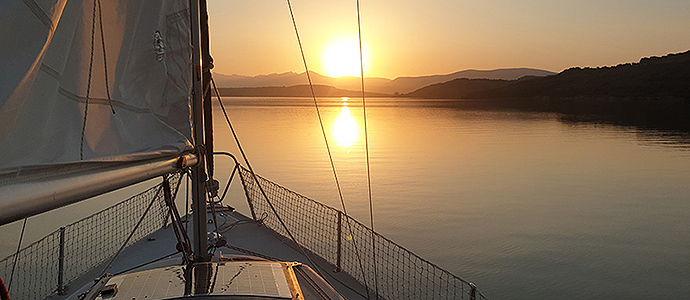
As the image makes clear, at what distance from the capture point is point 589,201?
15.1 m

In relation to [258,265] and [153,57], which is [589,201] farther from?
[153,57]

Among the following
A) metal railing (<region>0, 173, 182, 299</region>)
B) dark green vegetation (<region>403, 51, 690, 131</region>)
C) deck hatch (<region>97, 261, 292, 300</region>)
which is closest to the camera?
deck hatch (<region>97, 261, 292, 300</region>)

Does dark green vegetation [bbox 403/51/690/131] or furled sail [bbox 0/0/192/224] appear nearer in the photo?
furled sail [bbox 0/0/192/224]

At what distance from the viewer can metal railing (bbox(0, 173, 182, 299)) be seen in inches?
285

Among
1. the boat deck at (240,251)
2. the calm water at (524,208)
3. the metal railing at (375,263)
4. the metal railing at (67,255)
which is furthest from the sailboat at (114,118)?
the calm water at (524,208)

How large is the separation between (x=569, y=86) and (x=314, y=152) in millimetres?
138416

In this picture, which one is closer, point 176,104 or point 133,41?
point 133,41

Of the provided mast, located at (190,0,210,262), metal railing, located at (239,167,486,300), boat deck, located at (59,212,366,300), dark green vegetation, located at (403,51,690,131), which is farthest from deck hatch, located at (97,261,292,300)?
dark green vegetation, located at (403,51,690,131)

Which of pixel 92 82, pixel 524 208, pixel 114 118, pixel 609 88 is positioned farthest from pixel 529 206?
pixel 609 88

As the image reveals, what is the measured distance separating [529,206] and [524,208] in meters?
0.31

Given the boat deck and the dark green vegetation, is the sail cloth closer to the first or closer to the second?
the boat deck

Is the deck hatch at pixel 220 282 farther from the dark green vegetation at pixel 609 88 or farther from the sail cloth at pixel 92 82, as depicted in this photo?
the dark green vegetation at pixel 609 88

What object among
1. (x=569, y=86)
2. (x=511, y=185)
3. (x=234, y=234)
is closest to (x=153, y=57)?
(x=234, y=234)

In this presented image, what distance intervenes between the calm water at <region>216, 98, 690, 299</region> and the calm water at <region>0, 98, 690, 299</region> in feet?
0.12
